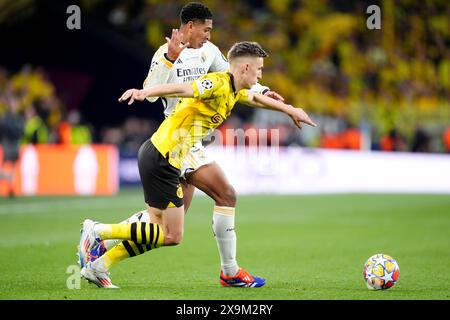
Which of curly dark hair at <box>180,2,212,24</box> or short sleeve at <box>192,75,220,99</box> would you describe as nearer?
short sleeve at <box>192,75,220,99</box>

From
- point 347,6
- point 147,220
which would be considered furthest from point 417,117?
point 147,220

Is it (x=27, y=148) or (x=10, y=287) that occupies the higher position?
(x=27, y=148)

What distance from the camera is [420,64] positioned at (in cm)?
2991

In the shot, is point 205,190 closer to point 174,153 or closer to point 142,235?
point 174,153

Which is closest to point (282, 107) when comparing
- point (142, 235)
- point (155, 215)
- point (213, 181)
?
point (213, 181)

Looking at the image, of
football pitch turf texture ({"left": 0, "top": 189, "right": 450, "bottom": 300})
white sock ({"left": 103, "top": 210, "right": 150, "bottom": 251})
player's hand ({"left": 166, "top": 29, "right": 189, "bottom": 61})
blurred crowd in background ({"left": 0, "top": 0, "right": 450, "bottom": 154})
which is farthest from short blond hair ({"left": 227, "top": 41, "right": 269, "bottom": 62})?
blurred crowd in background ({"left": 0, "top": 0, "right": 450, "bottom": 154})

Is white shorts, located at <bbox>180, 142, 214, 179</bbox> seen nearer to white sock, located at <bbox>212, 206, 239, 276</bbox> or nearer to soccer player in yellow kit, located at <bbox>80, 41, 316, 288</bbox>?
soccer player in yellow kit, located at <bbox>80, 41, 316, 288</bbox>

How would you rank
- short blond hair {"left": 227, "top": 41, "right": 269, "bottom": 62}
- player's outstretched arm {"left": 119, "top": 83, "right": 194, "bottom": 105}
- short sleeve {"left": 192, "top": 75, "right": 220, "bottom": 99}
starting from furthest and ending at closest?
short blond hair {"left": 227, "top": 41, "right": 269, "bottom": 62} < short sleeve {"left": 192, "top": 75, "right": 220, "bottom": 99} < player's outstretched arm {"left": 119, "top": 83, "right": 194, "bottom": 105}

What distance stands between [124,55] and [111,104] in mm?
2571

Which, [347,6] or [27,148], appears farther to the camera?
[347,6]

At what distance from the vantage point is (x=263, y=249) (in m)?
11.1

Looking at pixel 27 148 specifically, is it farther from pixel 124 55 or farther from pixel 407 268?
pixel 407 268

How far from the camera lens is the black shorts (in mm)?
7367
